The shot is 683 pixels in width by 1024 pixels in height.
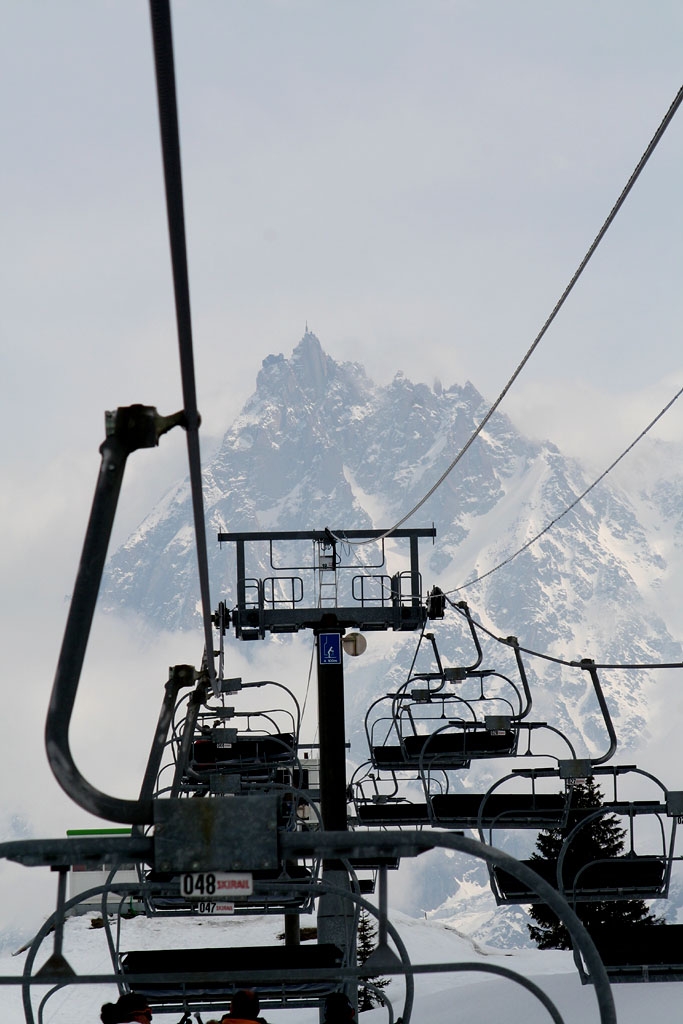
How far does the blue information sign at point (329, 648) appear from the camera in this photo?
17.3 m

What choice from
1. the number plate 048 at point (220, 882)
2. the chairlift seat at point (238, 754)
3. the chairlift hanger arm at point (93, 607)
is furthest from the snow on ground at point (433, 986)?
the chairlift seat at point (238, 754)

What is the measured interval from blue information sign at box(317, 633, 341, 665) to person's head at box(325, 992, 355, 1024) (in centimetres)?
1020

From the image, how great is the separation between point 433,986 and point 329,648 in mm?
19639

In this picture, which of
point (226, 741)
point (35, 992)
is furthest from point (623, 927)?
point (35, 992)

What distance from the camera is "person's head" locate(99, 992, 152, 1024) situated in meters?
7.04

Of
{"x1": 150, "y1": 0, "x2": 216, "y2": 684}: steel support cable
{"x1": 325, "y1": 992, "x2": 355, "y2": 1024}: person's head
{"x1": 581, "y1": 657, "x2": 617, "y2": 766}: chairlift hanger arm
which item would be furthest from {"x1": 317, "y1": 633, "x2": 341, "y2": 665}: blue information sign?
{"x1": 150, "y1": 0, "x2": 216, "y2": 684}: steel support cable

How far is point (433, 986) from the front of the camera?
34.1m

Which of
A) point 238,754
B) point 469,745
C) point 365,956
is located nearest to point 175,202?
point 469,745

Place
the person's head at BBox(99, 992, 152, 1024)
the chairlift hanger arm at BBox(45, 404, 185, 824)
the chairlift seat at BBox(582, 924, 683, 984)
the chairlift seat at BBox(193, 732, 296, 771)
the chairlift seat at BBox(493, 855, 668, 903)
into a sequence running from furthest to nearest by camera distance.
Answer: the chairlift seat at BBox(193, 732, 296, 771) < the chairlift seat at BBox(493, 855, 668, 903) < the chairlift seat at BBox(582, 924, 683, 984) < the person's head at BBox(99, 992, 152, 1024) < the chairlift hanger arm at BBox(45, 404, 185, 824)

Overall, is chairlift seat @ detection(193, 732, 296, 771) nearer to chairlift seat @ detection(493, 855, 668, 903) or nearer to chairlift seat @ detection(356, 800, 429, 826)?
chairlift seat @ detection(356, 800, 429, 826)

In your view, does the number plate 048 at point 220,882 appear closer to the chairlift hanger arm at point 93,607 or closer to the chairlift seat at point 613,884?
the chairlift hanger arm at point 93,607

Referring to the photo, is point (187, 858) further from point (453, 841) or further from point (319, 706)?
point (319, 706)

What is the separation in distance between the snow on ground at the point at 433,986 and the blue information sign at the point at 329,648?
458 cm

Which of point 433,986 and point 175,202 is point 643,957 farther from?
point 433,986
